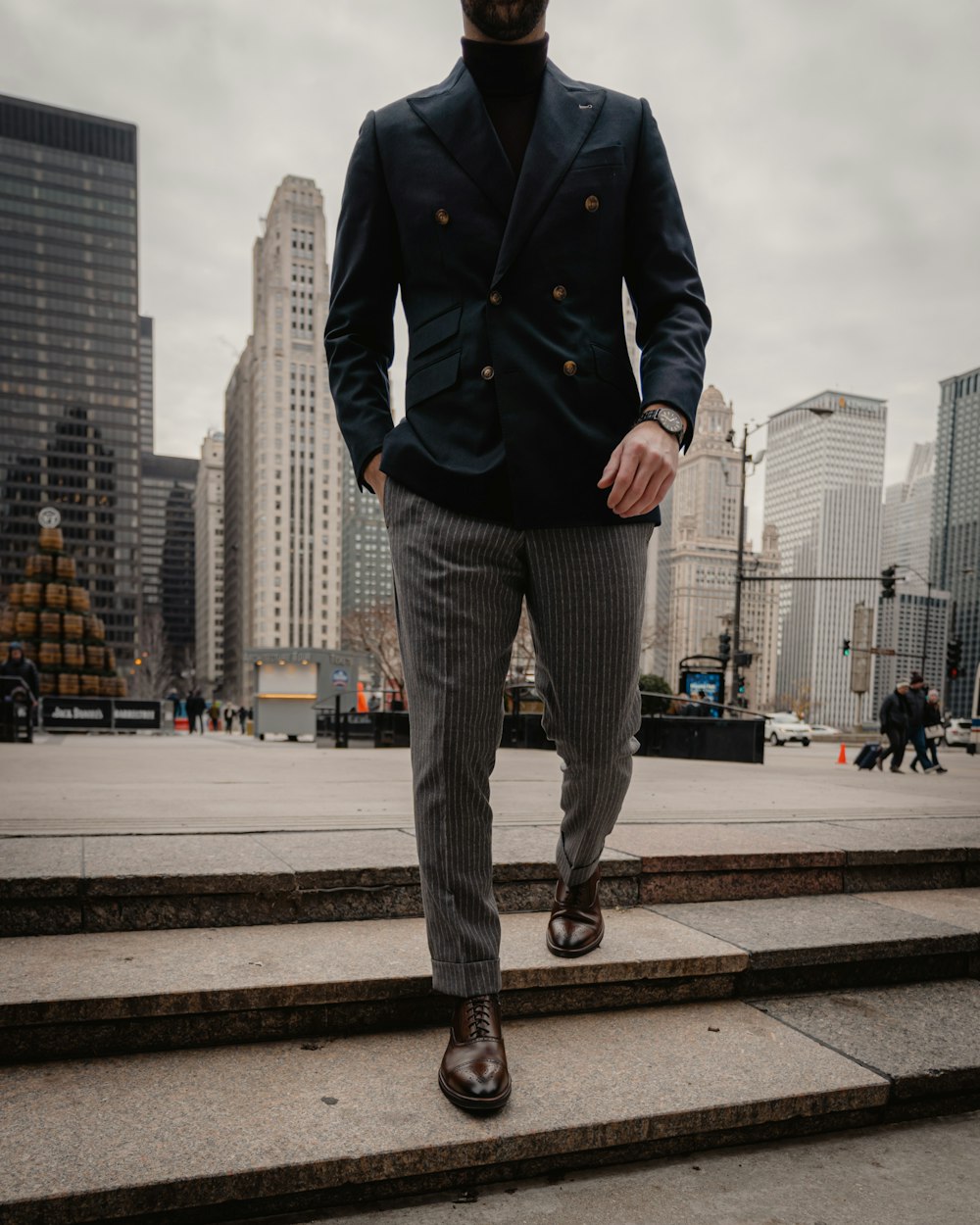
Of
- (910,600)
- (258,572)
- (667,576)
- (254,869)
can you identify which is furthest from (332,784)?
(258,572)

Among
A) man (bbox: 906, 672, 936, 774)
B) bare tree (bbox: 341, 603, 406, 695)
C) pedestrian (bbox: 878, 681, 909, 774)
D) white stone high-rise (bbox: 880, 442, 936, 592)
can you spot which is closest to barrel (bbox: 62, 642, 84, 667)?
bare tree (bbox: 341, 603, 406, 695)

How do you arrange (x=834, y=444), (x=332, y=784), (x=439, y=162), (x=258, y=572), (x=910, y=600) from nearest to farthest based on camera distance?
(x=439, y=162) < (x=332, y=784) < (x=834, y=444) < (x=910, y=600) < (x=258, y=572)

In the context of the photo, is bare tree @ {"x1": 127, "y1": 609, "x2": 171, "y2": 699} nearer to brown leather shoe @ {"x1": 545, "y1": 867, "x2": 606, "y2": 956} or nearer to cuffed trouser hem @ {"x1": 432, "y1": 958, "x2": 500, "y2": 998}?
brown leather shoe @ {"x1": 545, "y1": 867, "x2": 606, "y2": 956}

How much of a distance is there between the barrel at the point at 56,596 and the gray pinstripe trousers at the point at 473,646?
34568mm

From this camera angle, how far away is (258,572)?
123 m

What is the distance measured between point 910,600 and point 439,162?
103543mm

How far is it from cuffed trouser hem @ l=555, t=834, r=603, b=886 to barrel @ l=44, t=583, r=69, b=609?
34.4 metres

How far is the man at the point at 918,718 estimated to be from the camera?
579 inches

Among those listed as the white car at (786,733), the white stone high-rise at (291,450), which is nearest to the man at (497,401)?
the white car at (786,733)

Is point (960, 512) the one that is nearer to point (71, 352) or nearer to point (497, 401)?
point (497, 401)

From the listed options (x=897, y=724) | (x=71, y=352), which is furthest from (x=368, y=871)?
(x=71, y=352)

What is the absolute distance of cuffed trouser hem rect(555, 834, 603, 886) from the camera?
218cm

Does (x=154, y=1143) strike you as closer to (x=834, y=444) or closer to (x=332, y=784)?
(x=332, y=784)

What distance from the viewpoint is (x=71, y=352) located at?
120 metres
